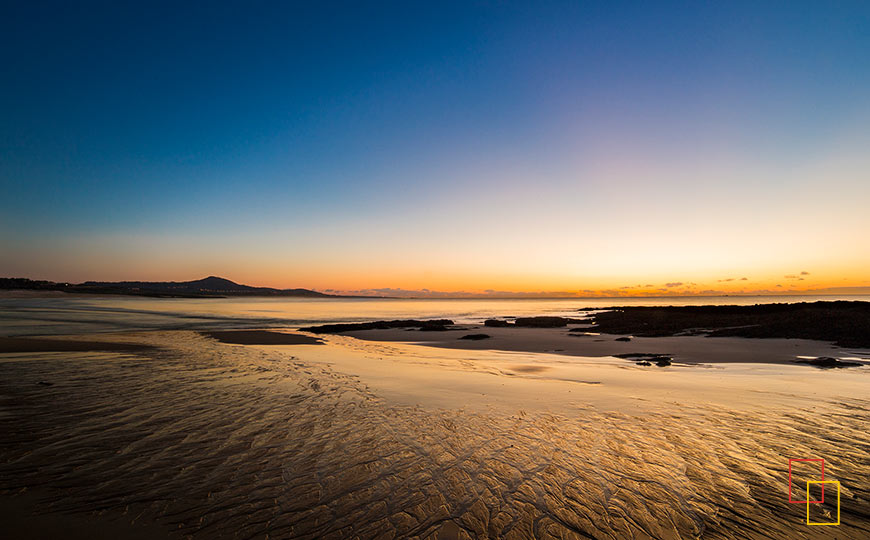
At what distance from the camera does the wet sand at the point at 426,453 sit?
458cm

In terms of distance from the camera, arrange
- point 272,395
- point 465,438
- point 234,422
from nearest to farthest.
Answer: point 465,438, point 234,422, point 272,395

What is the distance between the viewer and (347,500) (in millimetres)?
5008

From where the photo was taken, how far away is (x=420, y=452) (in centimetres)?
670

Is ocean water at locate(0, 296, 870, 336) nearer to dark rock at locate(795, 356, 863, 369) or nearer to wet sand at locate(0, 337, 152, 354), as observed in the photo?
wet sand at locate(0, 337, 152, 354)

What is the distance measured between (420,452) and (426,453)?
0.38 feet

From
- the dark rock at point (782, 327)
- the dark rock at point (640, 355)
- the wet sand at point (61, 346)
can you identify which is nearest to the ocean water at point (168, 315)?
the wet sand at point (61, 346)

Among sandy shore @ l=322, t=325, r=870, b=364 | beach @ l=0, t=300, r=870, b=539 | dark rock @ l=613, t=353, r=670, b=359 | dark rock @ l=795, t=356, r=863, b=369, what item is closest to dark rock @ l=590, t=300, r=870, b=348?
sandy shore @ l=322, t=325, r=870, b=364

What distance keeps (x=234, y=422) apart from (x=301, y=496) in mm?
3955

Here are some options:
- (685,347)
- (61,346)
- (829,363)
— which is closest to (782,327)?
(685,347)

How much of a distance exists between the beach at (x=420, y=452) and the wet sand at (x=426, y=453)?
0.12 feet

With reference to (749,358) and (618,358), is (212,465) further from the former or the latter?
(749,358)

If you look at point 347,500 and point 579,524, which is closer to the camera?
point 579,524

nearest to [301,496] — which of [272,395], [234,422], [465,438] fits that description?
[465,438]

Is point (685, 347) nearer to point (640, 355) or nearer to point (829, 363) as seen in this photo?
point (640, 355)
